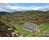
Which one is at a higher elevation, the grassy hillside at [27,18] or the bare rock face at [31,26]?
the grassy hillside at [27,18]

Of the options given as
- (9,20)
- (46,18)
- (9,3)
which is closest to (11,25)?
(9,20)

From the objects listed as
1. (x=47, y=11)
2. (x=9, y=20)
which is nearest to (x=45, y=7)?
(x=47, y=11)

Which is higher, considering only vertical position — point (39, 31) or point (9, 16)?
point (9, 16)

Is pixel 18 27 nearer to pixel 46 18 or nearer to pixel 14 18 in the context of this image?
pixel 14 18

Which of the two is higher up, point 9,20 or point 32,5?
point 32,5

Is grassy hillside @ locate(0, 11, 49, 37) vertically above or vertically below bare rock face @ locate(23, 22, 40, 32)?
above

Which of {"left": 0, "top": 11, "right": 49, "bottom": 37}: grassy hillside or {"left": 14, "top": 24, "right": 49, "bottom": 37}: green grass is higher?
{"left": 0, "top": 11, "right": 49, "bottom": 37}: grassy hillside

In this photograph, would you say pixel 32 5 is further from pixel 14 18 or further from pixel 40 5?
pixel 14 18

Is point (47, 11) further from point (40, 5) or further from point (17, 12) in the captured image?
point (17, 12)

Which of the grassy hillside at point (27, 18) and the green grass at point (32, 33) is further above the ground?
the grassy hillside at point (27, 18)
